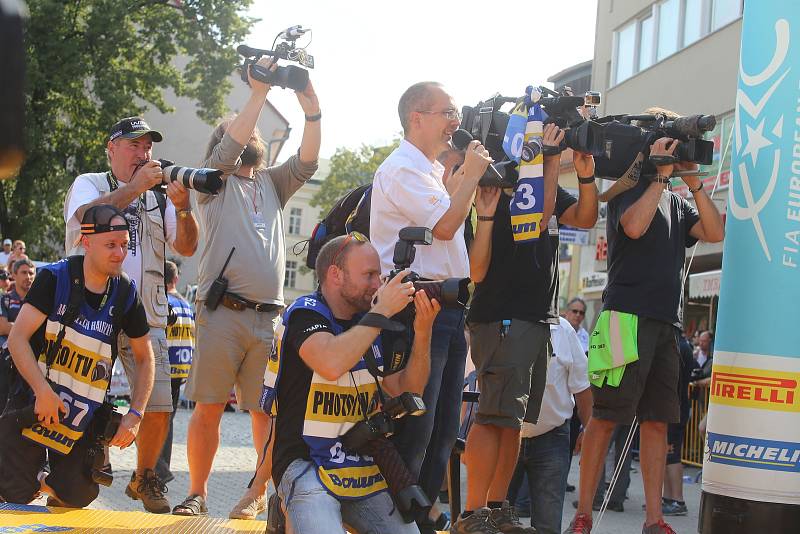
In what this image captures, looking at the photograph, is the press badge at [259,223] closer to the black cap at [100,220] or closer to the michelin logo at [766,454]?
the black cap at [100,220]

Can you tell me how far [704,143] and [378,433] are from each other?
2513 mm

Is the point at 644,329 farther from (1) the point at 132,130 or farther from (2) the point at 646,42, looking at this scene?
(2) the point at 646,42

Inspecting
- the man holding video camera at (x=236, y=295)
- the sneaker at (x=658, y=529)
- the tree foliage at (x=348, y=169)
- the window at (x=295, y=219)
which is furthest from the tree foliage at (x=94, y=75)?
the window at (x=295, y=219)

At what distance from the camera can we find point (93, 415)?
17.4 ft

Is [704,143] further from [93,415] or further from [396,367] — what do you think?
[93,415]

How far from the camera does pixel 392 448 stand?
13.8 ft

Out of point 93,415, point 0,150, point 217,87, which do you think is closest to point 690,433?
point 93,415

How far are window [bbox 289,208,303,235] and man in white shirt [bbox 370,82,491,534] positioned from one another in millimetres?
70931

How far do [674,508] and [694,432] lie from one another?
458 cm

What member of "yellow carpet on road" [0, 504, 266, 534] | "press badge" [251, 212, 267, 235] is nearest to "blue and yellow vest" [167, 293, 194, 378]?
"press badge" [251, 212, 267, 235]

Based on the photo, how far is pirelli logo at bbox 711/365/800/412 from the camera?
471cm

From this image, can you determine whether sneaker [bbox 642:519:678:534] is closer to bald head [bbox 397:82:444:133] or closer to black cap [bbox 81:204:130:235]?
bald head [bbox 397:82:444:133]

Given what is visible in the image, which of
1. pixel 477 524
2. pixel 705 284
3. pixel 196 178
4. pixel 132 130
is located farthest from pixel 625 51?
pixel 477 524

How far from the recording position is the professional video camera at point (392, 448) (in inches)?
160
